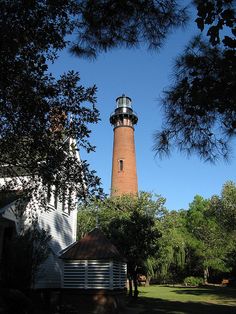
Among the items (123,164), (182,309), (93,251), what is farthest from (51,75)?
(123,164)

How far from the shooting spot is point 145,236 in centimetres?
2705

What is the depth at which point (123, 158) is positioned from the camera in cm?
5600

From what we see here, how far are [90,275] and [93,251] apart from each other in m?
1.18

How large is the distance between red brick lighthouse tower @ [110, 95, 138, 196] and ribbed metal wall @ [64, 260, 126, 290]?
109 feet

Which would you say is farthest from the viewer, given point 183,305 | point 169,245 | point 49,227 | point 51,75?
point 169,245

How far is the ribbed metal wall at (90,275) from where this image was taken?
63.3 ft

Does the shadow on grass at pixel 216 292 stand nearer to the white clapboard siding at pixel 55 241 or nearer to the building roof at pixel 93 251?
the white clapboard siding at pixel 55 241

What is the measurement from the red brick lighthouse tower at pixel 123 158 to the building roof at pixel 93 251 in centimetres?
3188

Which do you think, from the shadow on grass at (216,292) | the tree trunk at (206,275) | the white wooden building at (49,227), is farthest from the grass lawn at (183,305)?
the tree trunk at (206,275)

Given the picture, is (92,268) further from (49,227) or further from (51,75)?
(51,75)

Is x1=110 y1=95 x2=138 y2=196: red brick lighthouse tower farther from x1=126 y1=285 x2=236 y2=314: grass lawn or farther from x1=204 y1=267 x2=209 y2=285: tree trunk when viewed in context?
x1=126 y1=285 x2=236 y2=314: grass lawn

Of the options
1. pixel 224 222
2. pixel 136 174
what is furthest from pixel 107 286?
pixel 136 174

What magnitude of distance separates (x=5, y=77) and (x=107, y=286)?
12773mm

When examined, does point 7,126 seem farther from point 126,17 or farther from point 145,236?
point 145,236
